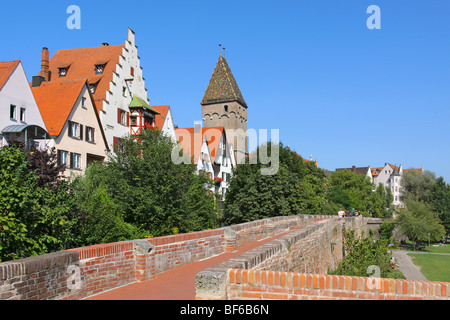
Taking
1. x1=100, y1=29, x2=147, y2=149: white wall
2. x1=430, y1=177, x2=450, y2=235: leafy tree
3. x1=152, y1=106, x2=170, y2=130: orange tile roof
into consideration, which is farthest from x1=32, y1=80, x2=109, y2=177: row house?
x1=430, y1=177, x2=450, y2=235: leafy tree

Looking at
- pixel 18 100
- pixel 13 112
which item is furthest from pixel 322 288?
pixel 18 100

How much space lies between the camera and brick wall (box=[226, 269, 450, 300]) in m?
5.14

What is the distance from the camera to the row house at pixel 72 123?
2880 cm

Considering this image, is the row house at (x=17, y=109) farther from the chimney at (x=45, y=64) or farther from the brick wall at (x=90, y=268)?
the brick wall at (x=90, y=268)

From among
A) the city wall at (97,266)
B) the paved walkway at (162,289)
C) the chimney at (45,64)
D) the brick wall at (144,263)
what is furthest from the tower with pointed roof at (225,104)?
A: the paved walkway at (162,289)

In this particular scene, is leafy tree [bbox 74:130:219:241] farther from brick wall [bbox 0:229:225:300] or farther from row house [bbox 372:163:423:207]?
row house [bbox 372:163:423:207]

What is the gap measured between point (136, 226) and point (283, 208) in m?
18.2

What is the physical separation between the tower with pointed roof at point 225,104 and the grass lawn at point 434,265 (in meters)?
34.3

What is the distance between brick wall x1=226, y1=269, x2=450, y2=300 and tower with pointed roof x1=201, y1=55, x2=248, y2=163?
7247 cm

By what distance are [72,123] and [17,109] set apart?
14.2ft

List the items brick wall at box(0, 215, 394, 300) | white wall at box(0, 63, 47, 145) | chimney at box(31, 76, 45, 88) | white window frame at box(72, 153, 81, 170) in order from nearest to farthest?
brick wall at box(0, 215, 394, 300) < white wall at box(0, 63, 47, 145) < white window frame at box(72, 153, 81, 170) < chimney at box(31, 76, 45, 88)

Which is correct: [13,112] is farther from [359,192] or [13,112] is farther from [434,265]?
[359,192]
